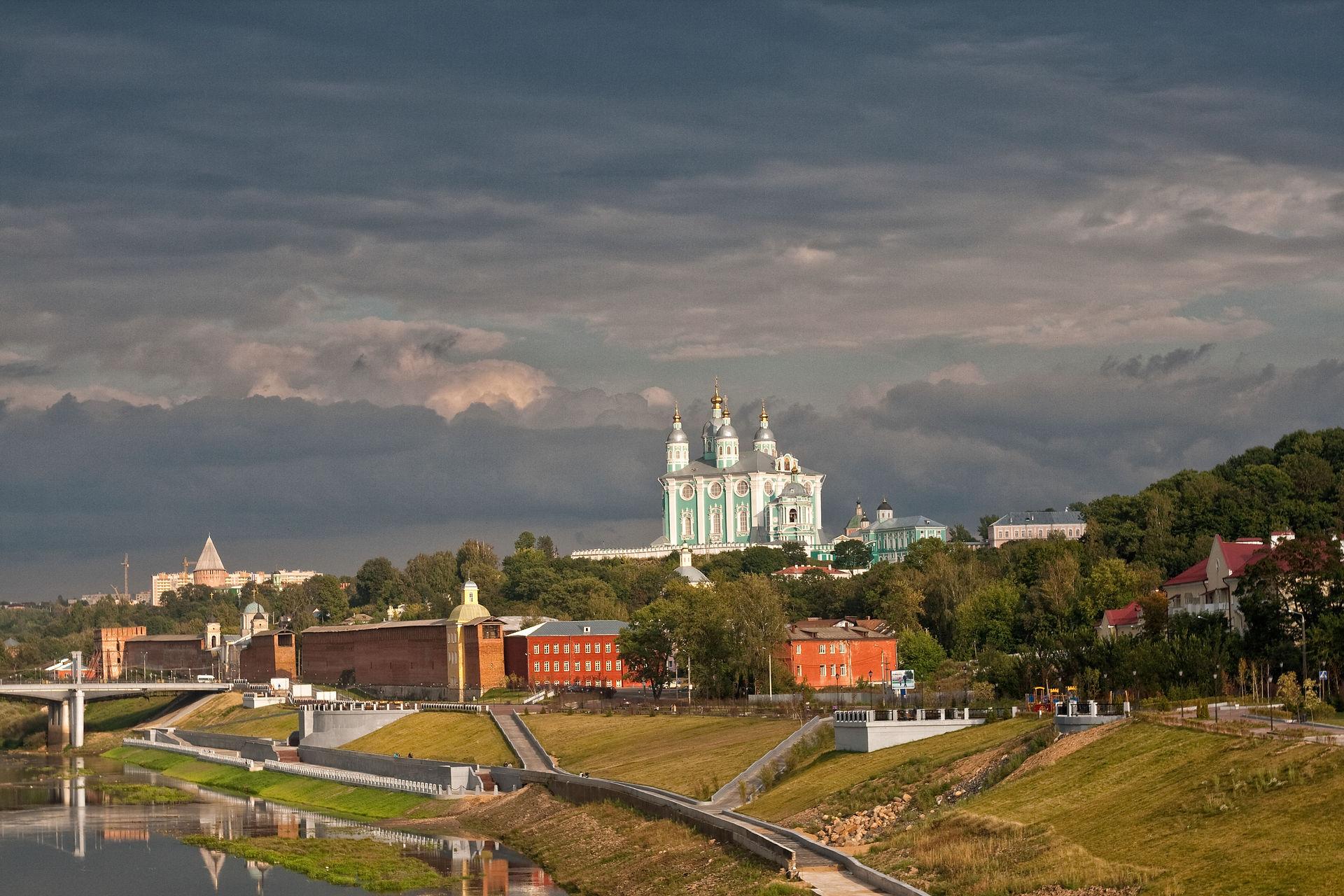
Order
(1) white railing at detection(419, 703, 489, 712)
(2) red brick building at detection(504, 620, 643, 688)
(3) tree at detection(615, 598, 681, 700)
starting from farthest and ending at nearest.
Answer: (2) red brick building at detection(504, 620, 643, 688)
(3) tree at detection(615, 598, 681, 700)
(1) white railing at detection(419, 703, 489, 712)

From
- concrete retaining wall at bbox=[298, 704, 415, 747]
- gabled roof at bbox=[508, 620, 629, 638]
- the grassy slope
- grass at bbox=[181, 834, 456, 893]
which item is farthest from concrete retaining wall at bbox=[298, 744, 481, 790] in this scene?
gabled roof at bbox=[508, 620, 629, 638]

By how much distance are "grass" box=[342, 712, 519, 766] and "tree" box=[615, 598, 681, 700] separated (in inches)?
465

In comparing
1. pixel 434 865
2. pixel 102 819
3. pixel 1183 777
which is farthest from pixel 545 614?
pixel 1183 777

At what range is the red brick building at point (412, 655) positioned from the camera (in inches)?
5241

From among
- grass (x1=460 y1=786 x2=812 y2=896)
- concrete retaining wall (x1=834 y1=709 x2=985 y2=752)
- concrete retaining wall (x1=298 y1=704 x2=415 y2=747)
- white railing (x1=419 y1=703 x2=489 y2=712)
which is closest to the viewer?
grass (x1=460 y1=786 x2=812 y2=896)

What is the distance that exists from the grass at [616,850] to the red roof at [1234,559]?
1108 inches

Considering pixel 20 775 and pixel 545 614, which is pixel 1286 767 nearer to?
pixel 20 775

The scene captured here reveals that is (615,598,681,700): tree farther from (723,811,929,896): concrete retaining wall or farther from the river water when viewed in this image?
(723,811,929,896): concrete retaining wall

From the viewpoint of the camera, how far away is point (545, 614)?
519 feet

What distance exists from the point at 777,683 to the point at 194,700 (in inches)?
2959

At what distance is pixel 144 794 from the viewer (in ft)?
298

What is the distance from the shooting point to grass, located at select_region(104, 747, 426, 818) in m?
76.0

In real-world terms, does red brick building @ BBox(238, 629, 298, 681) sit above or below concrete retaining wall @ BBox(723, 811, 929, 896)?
above

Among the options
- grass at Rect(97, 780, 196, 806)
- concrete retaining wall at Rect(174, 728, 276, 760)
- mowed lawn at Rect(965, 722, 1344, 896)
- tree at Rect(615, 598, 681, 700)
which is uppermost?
tree at Rect(615, 598, 681, 700)
